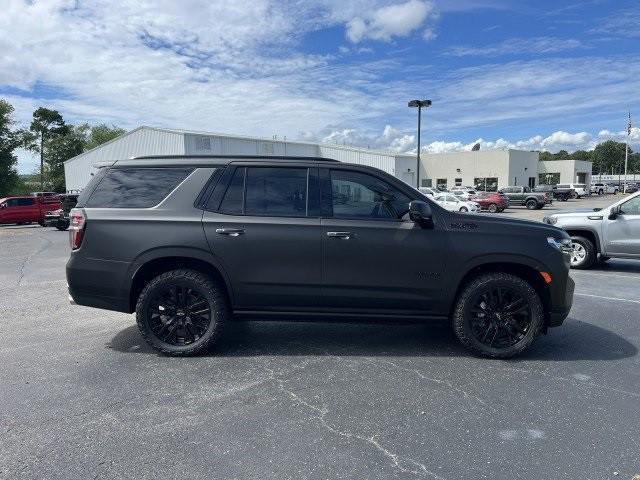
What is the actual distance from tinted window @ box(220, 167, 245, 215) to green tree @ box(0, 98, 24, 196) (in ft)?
156

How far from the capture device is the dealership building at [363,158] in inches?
1599

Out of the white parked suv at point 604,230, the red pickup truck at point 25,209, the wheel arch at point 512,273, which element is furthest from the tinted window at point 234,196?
the red pickup truck at point 25,209

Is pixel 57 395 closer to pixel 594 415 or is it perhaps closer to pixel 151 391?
pixel 151 391

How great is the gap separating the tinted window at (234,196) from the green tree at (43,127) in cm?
6869

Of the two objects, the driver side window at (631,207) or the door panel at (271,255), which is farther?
the driver side window at (631,207)

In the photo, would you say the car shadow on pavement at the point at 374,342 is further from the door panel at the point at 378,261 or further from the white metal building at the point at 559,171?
the white metal building at the point at 559,171

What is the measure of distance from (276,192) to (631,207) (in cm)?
807

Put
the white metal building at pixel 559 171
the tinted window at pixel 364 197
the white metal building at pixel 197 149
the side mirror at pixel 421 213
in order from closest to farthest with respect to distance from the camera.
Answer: the side mirror at pixel 421 213 < the tinted window at pixel 364 197 < the white metal building at pixel 197 149 < the white metal building at pixel 559 171

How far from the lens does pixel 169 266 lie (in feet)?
15.6

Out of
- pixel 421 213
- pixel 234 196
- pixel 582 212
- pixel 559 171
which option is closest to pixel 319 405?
pixel 421 213

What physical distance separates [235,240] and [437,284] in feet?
6.49

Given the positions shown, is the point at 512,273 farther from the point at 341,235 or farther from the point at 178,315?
the point at 178,315

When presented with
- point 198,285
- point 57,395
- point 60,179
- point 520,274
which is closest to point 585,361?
point 520,274

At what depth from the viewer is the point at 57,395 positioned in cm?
385
